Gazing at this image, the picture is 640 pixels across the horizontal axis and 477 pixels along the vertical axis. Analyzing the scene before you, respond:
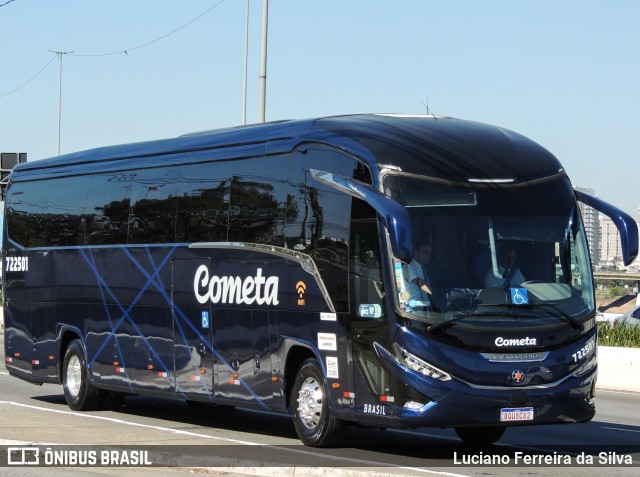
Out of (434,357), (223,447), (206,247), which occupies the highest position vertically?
(206,247)

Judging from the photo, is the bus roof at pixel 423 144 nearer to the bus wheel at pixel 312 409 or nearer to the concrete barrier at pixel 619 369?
the bus wheel at pixel 312 409

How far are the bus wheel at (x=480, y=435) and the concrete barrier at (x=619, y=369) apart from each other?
1024cm

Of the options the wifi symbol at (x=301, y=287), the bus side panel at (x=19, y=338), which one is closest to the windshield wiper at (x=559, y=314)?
the wifi symbol at (x=301, y=287)

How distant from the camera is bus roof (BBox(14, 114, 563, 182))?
13117 mm

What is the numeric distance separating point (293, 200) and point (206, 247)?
190cm

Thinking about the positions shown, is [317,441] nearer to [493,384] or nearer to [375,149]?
[493,384]

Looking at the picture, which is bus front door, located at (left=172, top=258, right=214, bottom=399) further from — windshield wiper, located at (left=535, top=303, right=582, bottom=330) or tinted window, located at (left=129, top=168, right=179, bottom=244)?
windshield wiper, located at (left=535, top=303, right=582, bottom=330)

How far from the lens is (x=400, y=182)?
12906 millimetres

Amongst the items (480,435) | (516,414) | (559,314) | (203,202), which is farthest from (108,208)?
(516,414)

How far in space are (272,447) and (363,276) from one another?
2188mm

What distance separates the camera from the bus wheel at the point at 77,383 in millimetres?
18984

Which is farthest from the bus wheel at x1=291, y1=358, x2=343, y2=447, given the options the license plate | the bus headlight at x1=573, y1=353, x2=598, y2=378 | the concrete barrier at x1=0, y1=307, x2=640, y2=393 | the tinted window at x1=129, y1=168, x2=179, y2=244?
the concrete barrier at x1=0, y1=307, x2=640, y2=393

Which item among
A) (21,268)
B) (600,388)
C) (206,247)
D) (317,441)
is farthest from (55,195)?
(600,388)

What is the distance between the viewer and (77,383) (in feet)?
63.4
